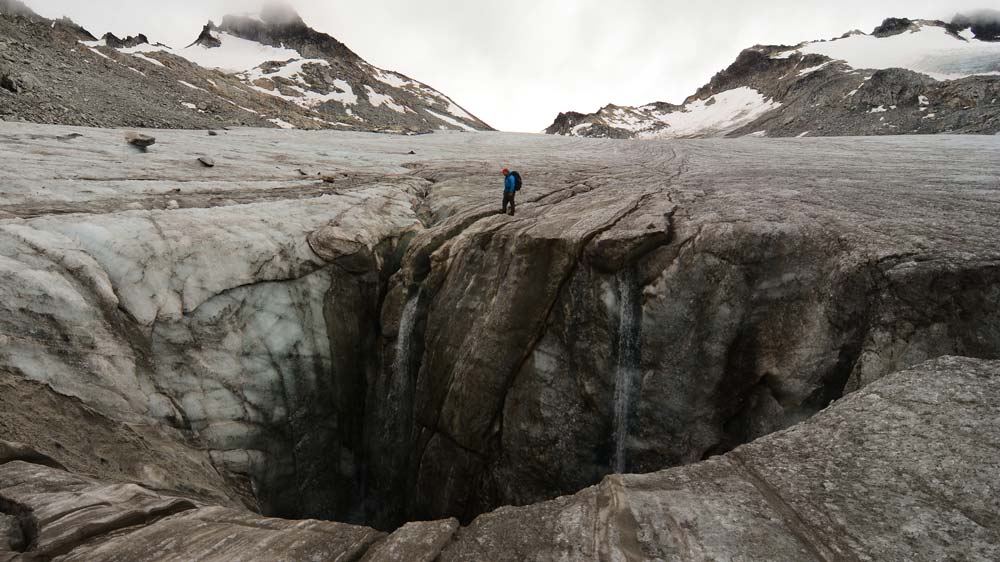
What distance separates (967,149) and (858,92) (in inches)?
2332

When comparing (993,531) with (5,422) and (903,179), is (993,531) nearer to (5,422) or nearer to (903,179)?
(5,422)

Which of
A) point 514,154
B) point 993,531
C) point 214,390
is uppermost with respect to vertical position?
point 514,154

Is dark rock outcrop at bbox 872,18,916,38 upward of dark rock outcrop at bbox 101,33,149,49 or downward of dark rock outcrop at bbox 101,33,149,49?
downward

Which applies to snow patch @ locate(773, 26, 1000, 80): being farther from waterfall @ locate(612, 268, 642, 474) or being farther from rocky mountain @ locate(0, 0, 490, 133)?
rocky mountain @ locate(0, 0, 490, 133)

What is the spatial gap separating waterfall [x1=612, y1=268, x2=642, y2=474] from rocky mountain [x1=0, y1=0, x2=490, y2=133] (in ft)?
108

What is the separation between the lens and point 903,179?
1545 cm

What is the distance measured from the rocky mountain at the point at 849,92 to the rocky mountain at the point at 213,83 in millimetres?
50178

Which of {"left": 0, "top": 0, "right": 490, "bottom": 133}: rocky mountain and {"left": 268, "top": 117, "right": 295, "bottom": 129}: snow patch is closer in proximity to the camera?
{"left": 0, "top": 0, "right": 490, "bottom": 133}: rocky mountain

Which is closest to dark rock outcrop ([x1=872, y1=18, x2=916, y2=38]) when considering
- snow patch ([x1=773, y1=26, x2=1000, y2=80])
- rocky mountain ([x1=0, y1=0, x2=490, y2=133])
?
snow patch ([x1=773, y1=26, x2=1000, y2=80])

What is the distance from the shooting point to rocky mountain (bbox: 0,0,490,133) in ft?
105

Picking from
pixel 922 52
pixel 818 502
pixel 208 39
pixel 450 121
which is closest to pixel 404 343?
pixel 818 502

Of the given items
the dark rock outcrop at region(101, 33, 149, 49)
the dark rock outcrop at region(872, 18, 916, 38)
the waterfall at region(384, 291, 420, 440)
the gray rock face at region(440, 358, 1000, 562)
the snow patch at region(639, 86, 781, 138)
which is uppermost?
the dark rock outcrop at region(101, 33, 149, 49)

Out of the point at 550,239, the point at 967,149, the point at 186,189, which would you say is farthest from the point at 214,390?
the point at 967,149

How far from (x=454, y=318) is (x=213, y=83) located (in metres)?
75.0
